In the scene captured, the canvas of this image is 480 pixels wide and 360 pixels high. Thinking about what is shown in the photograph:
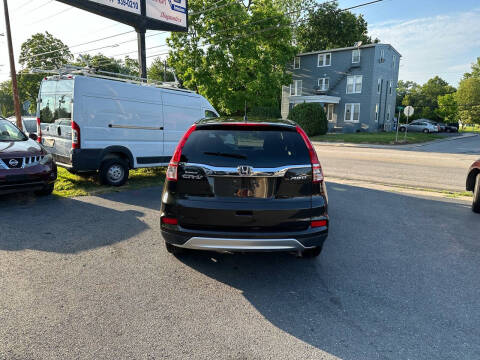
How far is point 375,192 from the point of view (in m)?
8.27

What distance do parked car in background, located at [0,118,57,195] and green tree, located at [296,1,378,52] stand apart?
5250cm

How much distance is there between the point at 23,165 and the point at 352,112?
115 feet

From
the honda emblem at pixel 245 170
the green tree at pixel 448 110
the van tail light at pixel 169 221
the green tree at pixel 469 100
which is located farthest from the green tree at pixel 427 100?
the van tail light at pixel 169 221

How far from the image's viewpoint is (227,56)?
30328 mm

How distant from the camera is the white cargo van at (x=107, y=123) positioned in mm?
7102

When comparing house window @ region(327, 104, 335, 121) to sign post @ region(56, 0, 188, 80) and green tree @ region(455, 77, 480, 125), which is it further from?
green tree @ region(455, 77, 480, 125)

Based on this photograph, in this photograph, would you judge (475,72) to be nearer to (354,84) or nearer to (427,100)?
(427,100)

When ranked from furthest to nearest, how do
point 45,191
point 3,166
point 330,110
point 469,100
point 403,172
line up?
1. point 469,100
2. point 330,110
3. point 403,172
4. point 45,191
5. point 3,166

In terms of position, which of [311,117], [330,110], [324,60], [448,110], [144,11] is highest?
[324,60]

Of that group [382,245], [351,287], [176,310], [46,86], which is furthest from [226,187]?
[46,86]

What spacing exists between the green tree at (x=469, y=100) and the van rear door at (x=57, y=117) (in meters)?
72.9

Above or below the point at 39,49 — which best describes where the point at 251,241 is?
below

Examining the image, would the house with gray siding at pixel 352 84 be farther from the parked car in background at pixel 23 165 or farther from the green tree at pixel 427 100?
the parked car in background at pixel 23 165

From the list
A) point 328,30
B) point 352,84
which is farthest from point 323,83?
point 328,30
